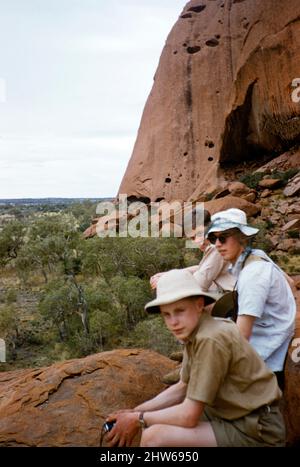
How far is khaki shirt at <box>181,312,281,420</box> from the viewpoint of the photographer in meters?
1.68

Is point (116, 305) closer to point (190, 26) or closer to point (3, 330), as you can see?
point (3, 330)

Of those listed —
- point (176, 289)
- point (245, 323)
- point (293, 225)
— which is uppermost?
point (293, 225)

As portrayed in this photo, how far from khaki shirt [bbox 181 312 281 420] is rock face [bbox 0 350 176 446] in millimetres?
1035

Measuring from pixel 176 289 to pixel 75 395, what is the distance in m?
1.45

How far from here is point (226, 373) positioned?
1.74m

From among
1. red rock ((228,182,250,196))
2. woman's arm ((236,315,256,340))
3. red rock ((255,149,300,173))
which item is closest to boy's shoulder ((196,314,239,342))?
woman's arm ((236,315,256,340))

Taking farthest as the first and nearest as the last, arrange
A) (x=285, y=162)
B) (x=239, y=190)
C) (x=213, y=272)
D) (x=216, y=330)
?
(x=285, y=162) → (x=239, y=190) → (x=213, y=272) → (x=216, y=330)

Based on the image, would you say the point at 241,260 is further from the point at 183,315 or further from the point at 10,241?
the point at 10,241

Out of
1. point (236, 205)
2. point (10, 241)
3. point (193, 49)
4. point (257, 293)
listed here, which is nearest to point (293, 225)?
point (236, 205)

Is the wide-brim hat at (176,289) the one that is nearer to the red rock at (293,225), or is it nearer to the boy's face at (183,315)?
the boy's face at (183,315)

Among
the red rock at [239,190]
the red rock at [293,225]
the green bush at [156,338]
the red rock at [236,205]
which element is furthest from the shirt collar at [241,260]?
the red rock at [239,190]

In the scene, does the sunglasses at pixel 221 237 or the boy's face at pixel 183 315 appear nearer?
the boy's face at pixel 183 315

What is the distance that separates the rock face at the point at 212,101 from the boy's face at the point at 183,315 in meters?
19.7

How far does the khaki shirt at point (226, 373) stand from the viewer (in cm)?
168
